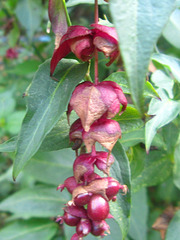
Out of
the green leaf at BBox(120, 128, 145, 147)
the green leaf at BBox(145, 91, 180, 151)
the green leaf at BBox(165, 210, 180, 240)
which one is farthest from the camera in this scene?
the green leaf at BBox(165, 210, 180, 240)

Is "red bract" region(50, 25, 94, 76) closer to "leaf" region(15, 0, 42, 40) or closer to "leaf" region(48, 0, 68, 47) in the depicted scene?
"leaf" region(48, 0, 68, 47)

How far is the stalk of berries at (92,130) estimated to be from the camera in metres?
0.41

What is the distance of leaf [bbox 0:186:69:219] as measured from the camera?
3.42 feet

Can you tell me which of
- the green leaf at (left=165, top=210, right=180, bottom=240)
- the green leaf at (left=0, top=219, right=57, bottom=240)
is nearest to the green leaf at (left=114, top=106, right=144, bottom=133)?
the green leaf at (left=165, top=210, right=180, bottom=240)

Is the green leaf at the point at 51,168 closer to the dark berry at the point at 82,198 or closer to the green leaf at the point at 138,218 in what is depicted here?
the green leaf at the point at 138,218

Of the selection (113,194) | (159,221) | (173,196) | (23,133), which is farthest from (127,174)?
(173,196)

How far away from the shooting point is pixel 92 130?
415 millimetres

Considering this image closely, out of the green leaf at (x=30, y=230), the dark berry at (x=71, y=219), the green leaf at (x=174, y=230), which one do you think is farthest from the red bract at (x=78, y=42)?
the green leaf at (x=30, y=230)

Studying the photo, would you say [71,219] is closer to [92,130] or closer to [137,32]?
[92,130]

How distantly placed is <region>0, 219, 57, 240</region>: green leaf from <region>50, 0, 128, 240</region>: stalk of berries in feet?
2.21

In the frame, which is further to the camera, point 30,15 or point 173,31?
point 30,15

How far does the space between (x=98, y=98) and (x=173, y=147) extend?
39 centimetres

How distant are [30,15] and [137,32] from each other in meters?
0.89

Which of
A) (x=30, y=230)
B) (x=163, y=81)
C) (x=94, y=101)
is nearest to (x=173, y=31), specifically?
(x=163, y=81)
